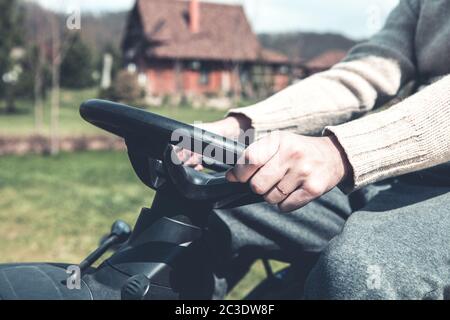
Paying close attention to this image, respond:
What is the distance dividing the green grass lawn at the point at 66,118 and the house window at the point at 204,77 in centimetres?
923

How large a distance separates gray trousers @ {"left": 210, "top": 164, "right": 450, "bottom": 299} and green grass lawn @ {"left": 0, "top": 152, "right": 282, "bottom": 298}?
1664 mm

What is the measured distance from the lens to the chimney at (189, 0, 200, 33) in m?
30.1

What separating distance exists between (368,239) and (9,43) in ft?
58.9

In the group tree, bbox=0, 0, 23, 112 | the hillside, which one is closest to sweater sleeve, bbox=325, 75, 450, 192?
the hillside

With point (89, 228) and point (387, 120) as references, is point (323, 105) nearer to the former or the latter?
point (387, 120)

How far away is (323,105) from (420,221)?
1.75 ft

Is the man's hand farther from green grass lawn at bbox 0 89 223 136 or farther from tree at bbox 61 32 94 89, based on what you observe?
tree at bbox 61 32 94 89

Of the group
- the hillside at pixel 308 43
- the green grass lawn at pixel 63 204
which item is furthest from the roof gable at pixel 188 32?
the green grass lawn at pixel 63 204

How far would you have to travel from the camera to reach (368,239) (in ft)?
2.80

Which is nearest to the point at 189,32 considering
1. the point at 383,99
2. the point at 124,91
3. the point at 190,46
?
the point at 190,46

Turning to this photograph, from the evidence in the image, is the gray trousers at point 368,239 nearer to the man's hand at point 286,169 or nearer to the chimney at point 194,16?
the man's hand at point 286,169

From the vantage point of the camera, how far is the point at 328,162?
0.87m

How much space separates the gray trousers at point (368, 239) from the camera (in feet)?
2.60
